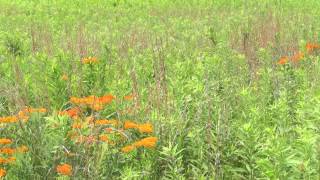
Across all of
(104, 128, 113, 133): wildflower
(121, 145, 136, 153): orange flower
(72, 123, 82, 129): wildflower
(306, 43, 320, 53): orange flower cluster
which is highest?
(72, 123, 82, 129): wildflower

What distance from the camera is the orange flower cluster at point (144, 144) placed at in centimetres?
392

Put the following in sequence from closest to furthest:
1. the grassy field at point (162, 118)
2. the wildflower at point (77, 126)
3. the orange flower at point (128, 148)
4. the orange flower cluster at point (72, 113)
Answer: the grassy field at point (162, 118), the orange flower at point (128, 148), the wildflower at point (77, 126), the orange flower cluster at point (72, 113)

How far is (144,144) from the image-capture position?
394cm

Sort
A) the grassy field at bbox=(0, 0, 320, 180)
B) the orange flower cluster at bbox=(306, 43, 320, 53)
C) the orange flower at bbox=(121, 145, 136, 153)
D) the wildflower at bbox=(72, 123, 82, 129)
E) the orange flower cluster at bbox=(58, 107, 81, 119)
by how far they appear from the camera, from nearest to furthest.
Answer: the grassy field at bbox=(0, 0, 320, 180), the orange flower at bbox=(121, 145, 136, 153), the wildflower at bbox=(72, 123, 82, 129), the orange flower cluster at bbox=(58, 107, 81, 119), the orange flower cluster at bbox=(306, 43, 320, 53)

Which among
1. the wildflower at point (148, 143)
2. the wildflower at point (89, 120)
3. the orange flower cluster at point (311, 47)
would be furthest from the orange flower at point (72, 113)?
the orange flower cluster at point (311, 47)

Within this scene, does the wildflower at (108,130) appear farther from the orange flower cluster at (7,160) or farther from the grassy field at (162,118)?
the orange flower cluster at (7,160)

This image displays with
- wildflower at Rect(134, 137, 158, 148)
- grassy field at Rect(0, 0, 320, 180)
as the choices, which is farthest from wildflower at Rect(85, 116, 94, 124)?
wildflower at Rect(134, 137, 158, 148)

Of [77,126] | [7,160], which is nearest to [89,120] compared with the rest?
[77,126]

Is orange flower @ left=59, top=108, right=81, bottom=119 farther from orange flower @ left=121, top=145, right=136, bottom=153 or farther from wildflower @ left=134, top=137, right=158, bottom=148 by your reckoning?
wildflower @ left=134, top=137, right=158, bottom=148

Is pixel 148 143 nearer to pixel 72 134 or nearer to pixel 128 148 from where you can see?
pixel 128 148

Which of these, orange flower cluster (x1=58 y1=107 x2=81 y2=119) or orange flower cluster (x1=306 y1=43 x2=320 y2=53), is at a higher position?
orange flower cluster (x1=58 y1=107 x2=81 y2=119)

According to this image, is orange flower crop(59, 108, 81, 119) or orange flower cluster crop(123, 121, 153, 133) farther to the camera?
orange flower crop(59, 108, 81, 119)

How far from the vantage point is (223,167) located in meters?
4.09

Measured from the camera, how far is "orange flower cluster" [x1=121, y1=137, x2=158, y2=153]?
12.9ft
